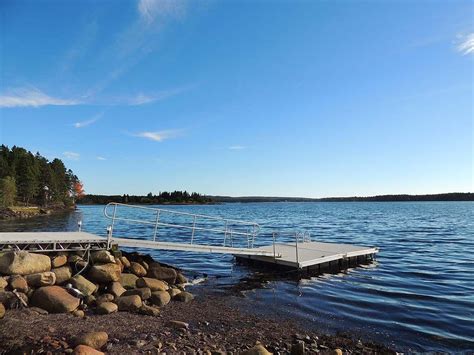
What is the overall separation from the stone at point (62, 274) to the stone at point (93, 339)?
3.31m

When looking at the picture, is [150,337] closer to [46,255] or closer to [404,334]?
[46,255]

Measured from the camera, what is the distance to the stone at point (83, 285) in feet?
28.8

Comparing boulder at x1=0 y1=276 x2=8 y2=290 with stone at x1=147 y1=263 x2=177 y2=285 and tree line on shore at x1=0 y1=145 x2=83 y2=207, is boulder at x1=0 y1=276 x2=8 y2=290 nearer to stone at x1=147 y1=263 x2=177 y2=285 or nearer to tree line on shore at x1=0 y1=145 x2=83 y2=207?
stone at x1=147 y1=263 x2=177 y2=285

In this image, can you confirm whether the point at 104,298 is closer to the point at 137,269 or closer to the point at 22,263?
the point at 22,263

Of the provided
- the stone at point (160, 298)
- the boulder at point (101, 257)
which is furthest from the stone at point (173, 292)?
the boulder at point (101, 257)

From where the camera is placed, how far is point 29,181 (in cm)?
6831

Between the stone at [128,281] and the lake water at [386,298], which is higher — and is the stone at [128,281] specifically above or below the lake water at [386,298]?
above

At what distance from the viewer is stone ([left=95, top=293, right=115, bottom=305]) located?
8.49m

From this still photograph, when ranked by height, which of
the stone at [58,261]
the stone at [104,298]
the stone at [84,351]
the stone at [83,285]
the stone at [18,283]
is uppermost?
the stone at [58,261]

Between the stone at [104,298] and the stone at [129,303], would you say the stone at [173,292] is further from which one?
the stone at [104,298]

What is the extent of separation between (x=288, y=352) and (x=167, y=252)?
552 inches

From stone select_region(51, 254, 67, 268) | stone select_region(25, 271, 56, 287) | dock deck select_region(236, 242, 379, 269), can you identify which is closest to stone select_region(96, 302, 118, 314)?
stone select_region(25, 271, 56, 287)

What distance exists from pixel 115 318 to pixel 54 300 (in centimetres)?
140

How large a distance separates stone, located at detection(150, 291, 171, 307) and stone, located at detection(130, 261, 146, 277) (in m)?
1.62
